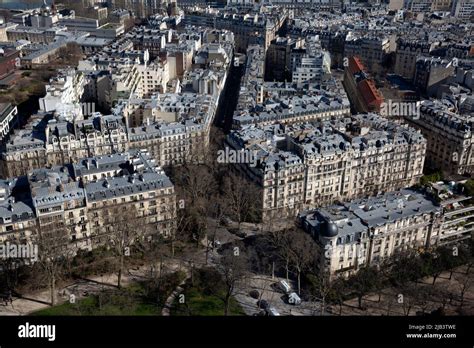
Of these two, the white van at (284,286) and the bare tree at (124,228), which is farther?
the bare tree at (124,228)

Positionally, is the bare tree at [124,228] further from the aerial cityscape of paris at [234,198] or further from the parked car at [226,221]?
the parked car at [226,221]

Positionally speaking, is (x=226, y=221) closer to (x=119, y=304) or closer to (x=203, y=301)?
(x=203, y=301)

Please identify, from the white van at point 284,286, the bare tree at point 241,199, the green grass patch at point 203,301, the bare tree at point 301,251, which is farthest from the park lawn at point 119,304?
the bare tree at point 241,199

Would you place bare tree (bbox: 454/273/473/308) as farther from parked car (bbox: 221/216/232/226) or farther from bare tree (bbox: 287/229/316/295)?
parked car (bbox: 221/216/232/226)

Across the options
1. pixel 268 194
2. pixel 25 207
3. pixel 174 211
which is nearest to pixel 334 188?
pixel 268 194

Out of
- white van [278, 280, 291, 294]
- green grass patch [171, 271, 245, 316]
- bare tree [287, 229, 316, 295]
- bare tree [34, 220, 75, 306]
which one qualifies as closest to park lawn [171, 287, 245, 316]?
green grass patch [171, 271, 245, 316]

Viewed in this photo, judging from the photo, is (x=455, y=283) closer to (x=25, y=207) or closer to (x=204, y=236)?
(x=204, y=236)

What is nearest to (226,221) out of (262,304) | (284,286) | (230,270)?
(230,270)
